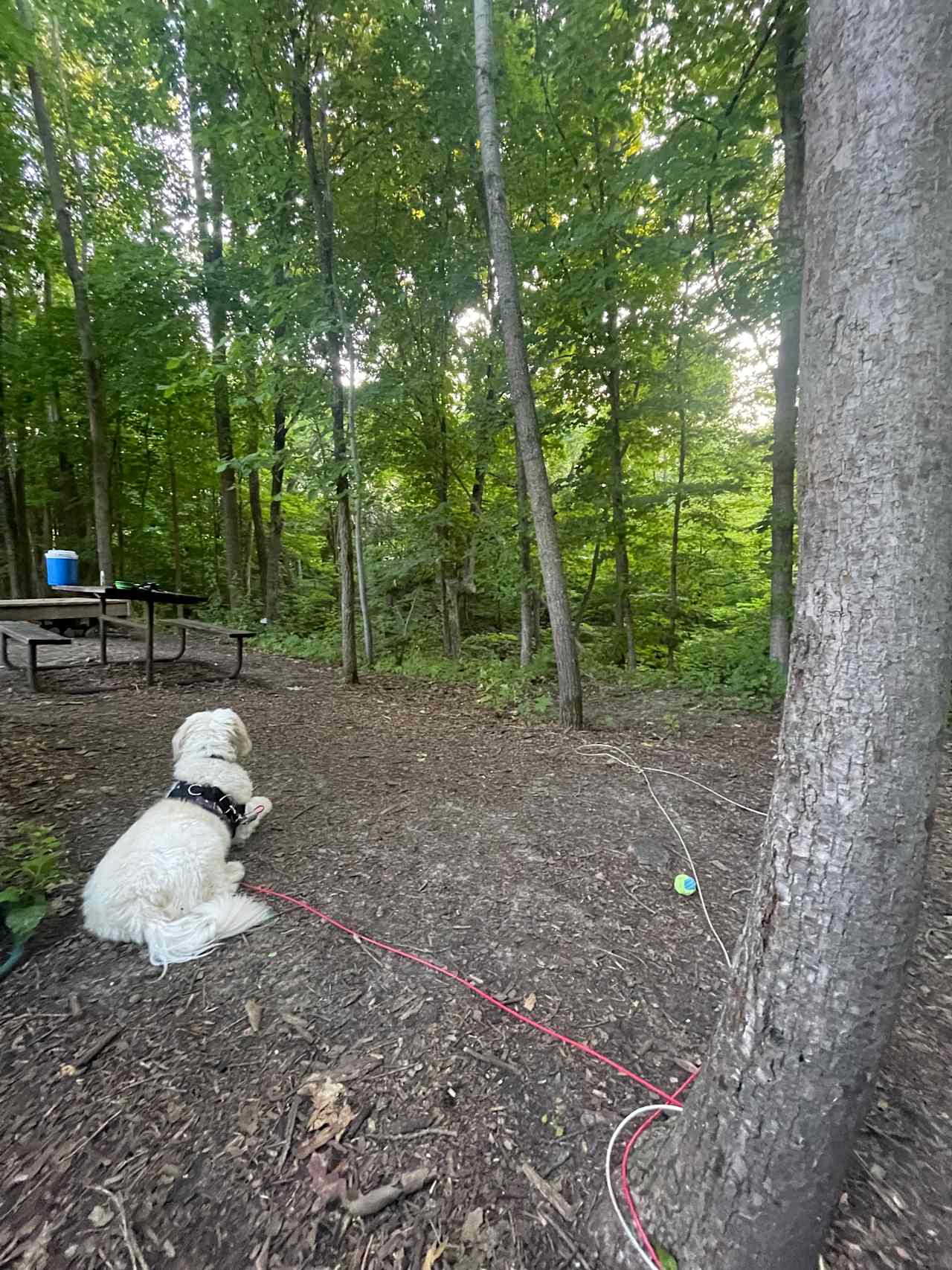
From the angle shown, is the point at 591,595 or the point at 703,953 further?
the point at 591,595

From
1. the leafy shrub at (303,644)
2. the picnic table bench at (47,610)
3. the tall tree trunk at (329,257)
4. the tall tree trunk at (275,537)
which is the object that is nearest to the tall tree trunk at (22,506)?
the tall tree trunk at (275,537)

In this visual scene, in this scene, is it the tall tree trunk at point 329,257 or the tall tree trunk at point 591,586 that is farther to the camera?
the tall tree trunk at point 591,586

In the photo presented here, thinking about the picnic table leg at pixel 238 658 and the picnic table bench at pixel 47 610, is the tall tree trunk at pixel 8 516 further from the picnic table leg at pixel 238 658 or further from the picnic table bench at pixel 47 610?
the picnic table leg at pixel 238 658

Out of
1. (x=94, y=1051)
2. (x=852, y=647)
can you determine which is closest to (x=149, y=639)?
(x=94, y=1051)

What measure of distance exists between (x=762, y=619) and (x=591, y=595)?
265cm

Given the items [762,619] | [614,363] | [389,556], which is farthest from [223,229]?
[762,619]

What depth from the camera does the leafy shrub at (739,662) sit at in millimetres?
5613

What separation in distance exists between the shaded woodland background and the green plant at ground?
400 cm

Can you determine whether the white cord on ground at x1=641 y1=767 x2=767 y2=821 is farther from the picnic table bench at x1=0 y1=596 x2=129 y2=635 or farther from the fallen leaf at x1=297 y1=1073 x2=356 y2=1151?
Result: the picnic table bench at x1=0 y1=596 x2=129 y2=635

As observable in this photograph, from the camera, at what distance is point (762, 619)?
7.40 meters

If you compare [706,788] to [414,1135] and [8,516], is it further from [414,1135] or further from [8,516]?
[8,516]

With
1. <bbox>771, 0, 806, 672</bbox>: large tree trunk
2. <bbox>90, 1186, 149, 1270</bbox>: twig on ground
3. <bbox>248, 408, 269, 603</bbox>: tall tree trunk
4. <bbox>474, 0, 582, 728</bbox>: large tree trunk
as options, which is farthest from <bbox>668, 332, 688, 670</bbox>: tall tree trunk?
<bbox>248, 408, 269, 603</bbox>: tall tree trunk

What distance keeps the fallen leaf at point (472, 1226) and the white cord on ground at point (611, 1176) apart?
296mm

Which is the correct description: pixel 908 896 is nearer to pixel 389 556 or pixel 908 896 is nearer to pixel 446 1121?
pixel 446 1121
